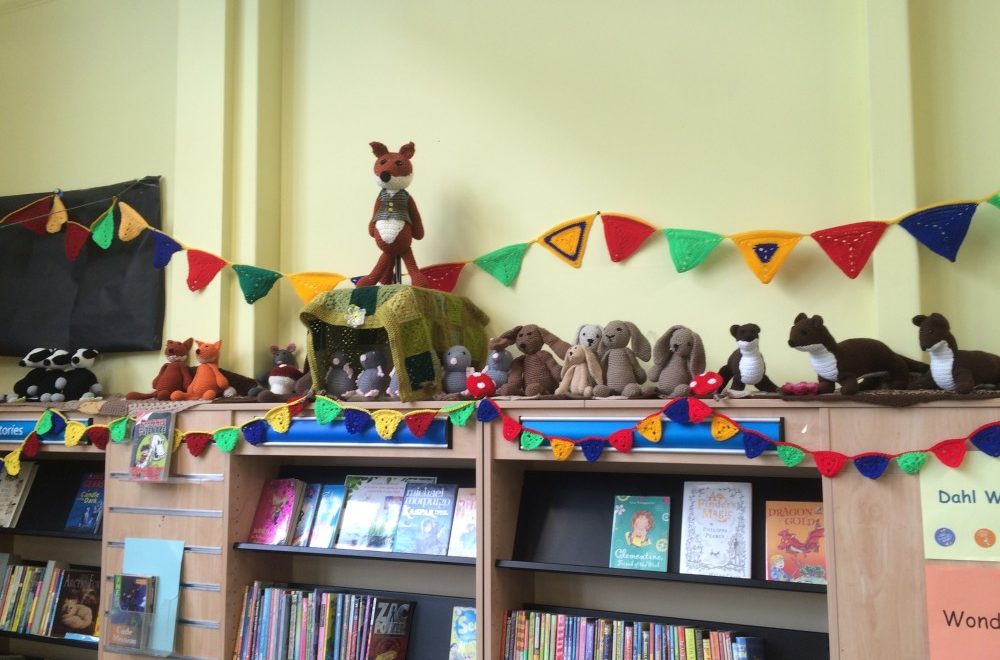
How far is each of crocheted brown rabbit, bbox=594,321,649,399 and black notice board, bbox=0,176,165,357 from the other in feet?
6.09

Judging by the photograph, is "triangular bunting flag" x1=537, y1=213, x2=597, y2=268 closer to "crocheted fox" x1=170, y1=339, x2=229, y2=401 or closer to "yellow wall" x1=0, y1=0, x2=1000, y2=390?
"yellow wall" x1=0, y1=0, x2=1000, y2=390

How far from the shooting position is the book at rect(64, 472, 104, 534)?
3160 mm

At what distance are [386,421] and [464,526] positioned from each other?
0.41 meters

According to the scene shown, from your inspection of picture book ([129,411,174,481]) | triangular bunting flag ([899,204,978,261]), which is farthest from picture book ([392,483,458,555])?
triangular bunting flag ([899,204,978,261])

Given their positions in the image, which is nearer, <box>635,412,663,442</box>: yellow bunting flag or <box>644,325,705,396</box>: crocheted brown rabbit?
<box>635,412,663,442</box>: yellow bunting flag

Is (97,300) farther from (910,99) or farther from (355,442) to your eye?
(910,99)

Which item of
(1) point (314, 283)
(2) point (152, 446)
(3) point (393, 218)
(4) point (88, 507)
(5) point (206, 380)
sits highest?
(3) point (393, 218)

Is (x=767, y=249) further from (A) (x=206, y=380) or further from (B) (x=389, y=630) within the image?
(A) (x=206, y=380)

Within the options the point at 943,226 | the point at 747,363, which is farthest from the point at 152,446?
the point at 943,226

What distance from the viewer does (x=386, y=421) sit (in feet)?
8.22

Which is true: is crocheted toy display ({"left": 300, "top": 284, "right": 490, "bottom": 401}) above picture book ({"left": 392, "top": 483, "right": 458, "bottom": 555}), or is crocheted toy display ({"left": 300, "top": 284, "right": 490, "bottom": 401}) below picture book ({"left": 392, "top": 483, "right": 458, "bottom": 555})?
above

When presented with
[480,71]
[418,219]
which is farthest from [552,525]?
[480,71]

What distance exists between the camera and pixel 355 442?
258 centimetres

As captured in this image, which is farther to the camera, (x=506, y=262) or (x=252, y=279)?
(x=252, y=279)
